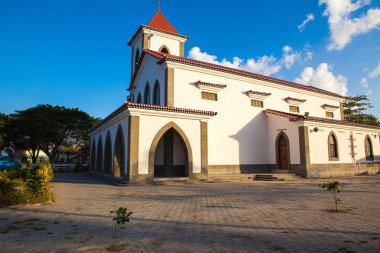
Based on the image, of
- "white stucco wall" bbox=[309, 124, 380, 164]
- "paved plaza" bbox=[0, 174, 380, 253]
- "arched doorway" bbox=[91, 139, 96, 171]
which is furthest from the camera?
"arched doorway" bbox=[91, 139, 96, 171]

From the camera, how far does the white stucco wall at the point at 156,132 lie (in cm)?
1529

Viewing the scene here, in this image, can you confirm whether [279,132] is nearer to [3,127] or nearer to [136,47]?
[136,47]

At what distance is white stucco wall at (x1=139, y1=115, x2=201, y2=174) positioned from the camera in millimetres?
15289

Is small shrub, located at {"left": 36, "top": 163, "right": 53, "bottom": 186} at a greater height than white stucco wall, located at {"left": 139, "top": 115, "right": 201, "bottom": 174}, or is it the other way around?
white stucco wall, located at {"left": 139, "top": 115, "right": 201, "bottom": 174}

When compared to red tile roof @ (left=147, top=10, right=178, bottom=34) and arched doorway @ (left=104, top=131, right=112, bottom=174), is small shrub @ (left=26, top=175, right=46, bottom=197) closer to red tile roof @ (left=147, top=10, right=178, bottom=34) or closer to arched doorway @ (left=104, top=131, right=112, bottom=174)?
arched doorway @ (left=104, top=131, right=112, bottom=174)

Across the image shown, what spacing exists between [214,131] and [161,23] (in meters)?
14.3

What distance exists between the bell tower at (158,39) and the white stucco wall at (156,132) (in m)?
11.6

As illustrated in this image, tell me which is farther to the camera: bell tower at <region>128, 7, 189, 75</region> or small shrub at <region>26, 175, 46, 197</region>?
bell tower at <region>128, 7, 189, 75</region>

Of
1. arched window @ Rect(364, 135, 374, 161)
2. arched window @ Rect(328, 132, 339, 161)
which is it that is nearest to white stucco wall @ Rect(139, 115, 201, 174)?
arched window @ Rect(328, 132, 339, 161)

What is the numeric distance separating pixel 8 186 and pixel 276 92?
21261 millimetres

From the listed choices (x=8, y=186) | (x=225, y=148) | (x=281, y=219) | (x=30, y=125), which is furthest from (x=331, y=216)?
(x=30, y=125)

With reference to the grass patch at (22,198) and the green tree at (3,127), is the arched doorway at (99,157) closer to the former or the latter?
the grass patch at (22,198)

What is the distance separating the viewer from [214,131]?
1967 cm

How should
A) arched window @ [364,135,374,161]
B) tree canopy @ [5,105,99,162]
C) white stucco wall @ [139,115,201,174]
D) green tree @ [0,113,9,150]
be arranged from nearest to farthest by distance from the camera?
white stucco wall @ [139,115,201,174]
arched window @ [364,135,374,161]
tree canopy @ [5,105,99,162]
green tree @ [0,113,9,150]
